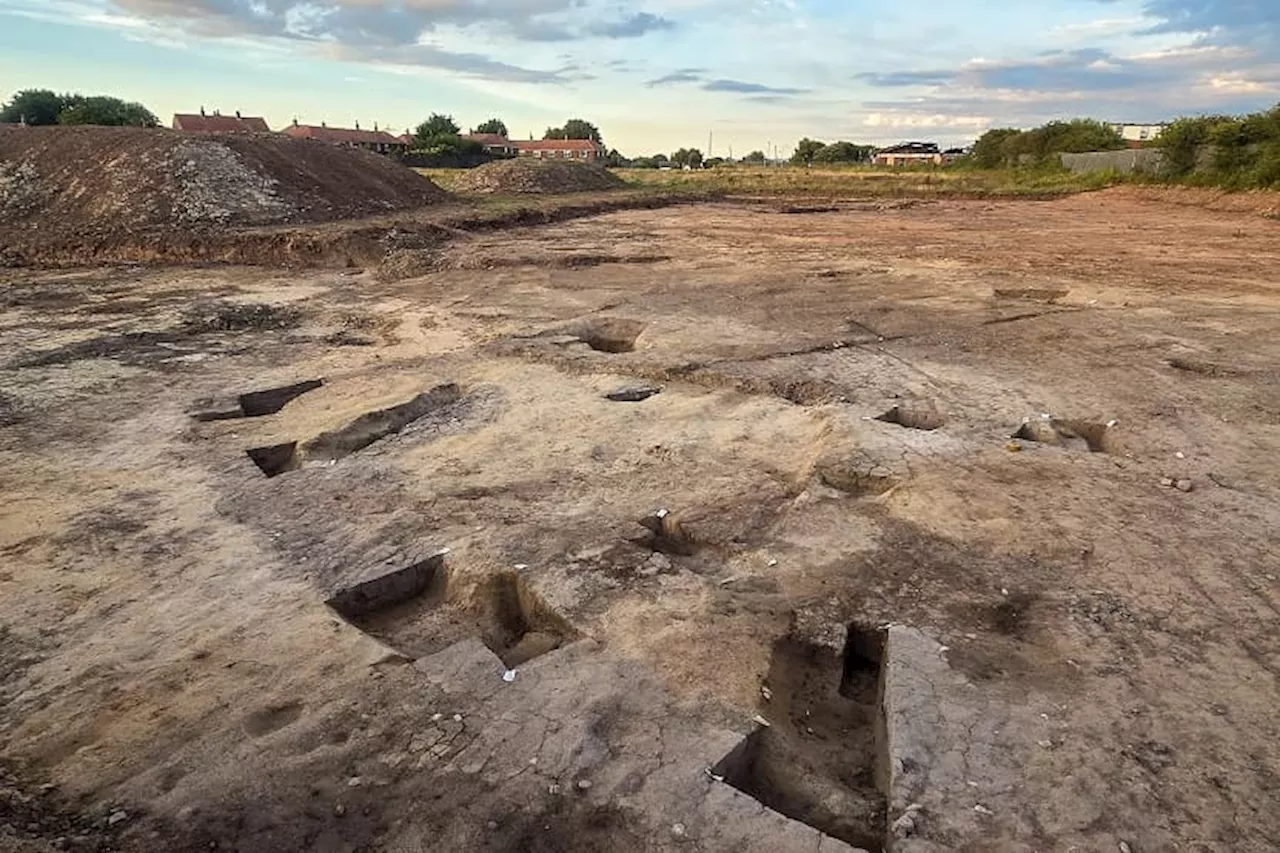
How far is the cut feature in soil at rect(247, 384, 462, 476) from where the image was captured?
690cm

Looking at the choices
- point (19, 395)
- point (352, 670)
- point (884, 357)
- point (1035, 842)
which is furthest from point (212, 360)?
point (1035, 842)

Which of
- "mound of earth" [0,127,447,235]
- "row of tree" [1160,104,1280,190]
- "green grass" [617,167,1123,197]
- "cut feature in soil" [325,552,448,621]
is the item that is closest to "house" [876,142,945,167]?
"green grass" [617,167,1123,197]

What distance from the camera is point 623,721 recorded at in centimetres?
363

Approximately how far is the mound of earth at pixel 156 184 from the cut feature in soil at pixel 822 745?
18402 millimetres

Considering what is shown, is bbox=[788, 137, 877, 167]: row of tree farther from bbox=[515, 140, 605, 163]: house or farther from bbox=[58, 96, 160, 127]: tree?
bbox=[58, 96, 160, 127]: tree

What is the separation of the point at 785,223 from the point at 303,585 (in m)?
20.9

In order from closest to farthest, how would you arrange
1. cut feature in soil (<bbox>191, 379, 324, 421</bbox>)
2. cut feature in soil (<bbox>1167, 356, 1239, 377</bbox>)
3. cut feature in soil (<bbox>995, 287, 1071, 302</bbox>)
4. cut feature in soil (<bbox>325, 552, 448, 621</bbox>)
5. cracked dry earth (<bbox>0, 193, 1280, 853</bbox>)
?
cracked dry earth (<bbox>0, 193, 1280, 853</bbox>), cut feature in soil (<bbox>325, 552, 448, 621</bbox>), cut feature in soil (<bbox>191, 379, 324, 421</bbox>), cut feature in soil (<bbox>1167, 356, 1239, 377</bbox>), cut feature in soil (<bbox>995, 287, 1071, 302</bbox>)

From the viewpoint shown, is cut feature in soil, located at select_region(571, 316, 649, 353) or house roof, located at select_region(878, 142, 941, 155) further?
house roof, located at select_region(878, 142, 941, 155)

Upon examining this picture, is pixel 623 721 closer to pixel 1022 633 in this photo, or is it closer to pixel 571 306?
pixel 1022 633

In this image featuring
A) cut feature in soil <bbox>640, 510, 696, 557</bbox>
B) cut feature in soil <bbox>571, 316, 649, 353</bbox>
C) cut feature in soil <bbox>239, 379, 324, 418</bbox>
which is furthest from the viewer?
cut feature in soil <bbox>571, 316, 649, 353</bbox>

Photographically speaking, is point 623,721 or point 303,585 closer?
point 623,721

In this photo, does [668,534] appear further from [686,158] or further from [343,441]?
[686,158]

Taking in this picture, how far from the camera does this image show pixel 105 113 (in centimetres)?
4000

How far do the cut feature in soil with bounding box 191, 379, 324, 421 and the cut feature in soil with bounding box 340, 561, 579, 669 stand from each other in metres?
3.99
